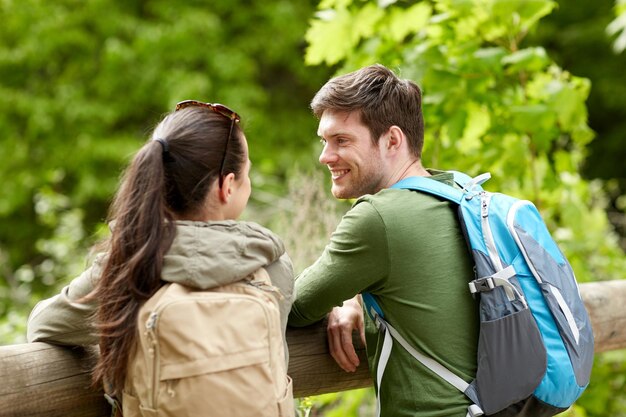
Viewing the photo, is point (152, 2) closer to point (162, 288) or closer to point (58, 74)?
point (58, 74)

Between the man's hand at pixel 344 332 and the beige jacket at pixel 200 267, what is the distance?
1.48 ft

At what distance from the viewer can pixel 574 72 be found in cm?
1341

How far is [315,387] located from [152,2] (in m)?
9.49

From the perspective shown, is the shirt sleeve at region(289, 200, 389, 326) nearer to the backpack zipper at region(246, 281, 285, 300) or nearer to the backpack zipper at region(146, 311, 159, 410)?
the backpack zipper at region(246, 281, 285, 300)

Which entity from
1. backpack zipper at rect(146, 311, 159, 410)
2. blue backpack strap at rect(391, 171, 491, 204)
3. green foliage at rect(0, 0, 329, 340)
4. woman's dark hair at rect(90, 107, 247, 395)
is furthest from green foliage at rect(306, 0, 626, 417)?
green foliage at rect(0, 0, 329, 340)

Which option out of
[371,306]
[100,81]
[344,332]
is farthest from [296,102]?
[371,306]

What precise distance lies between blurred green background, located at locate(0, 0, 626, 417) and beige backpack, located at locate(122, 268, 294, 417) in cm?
61

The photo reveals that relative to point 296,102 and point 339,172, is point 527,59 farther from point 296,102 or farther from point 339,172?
point 296,102

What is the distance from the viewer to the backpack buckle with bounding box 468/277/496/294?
2.14 metres

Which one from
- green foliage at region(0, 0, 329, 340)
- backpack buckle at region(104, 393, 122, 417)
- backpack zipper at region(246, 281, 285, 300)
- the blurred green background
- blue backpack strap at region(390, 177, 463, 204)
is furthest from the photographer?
green foliage at region(0, 0, 329, 340)

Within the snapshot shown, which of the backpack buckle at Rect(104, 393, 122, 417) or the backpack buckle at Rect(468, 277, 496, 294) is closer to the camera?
the backpack buckle at Rect(104, 393, 122, 417)

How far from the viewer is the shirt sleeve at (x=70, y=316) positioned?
6.37 feet

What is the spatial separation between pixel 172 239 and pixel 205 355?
0.27 m

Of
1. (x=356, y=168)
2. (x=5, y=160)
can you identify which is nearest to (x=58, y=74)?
(x=5, y=160)
